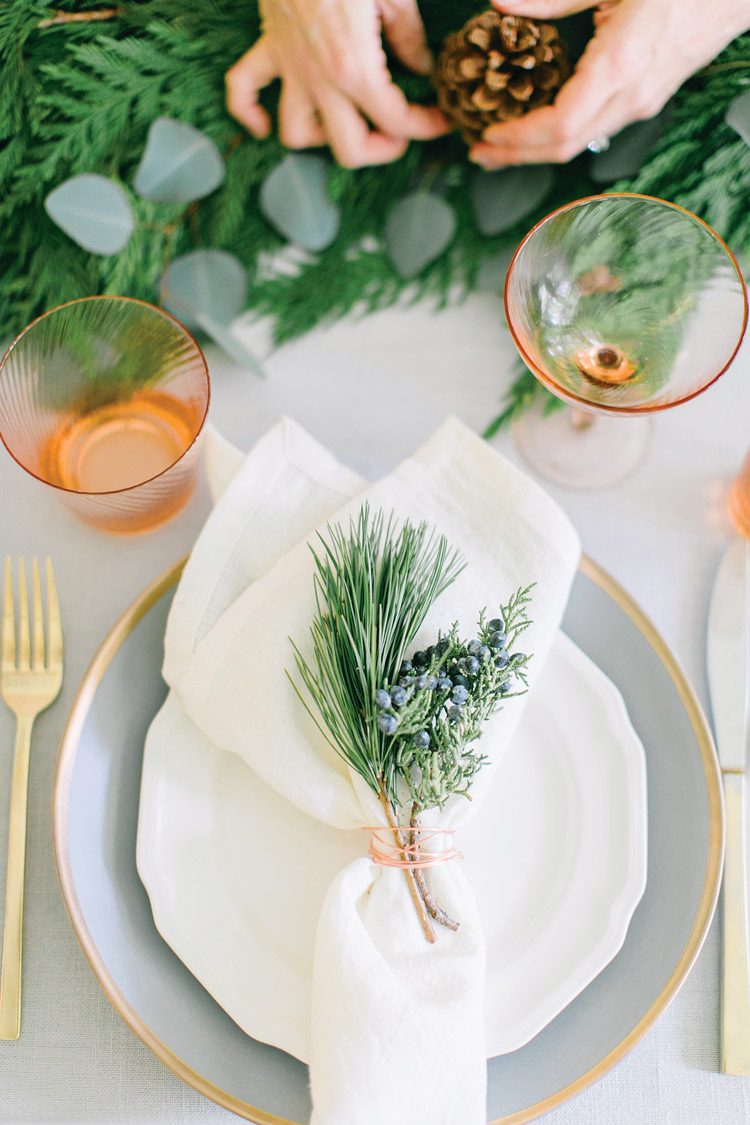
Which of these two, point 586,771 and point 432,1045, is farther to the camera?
point 586,771

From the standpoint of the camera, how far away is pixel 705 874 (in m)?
0.72

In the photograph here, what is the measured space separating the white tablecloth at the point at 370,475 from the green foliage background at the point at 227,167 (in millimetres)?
62

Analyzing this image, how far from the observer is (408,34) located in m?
0.87

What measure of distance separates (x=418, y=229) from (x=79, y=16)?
37 centimetres

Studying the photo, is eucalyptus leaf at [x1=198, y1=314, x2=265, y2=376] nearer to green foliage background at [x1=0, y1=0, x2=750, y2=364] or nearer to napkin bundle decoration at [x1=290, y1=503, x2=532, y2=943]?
green foliage background at [x1=0, y1=0, x2=750, y2=364]

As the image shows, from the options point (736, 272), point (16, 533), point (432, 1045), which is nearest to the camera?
point (432, 1045)

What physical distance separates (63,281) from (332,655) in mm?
472

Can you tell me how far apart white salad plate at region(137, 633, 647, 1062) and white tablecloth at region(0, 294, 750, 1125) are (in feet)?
0.33

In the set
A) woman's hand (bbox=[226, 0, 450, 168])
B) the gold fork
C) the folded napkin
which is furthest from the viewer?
woman's hand (bbox=[226, 0, 450, 168])

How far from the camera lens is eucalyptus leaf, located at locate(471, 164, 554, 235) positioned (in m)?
0.91

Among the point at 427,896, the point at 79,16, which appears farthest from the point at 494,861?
the point at 79,16

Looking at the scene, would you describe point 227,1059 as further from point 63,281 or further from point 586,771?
point 63,281

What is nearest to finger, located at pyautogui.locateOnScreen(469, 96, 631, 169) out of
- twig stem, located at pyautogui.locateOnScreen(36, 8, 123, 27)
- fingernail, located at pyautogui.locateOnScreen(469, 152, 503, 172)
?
fingernail, located at pyautogui.locateOnScreen(469, 152, 503, 172)

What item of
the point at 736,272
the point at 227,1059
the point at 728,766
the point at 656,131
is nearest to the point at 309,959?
the point at 227,1059
